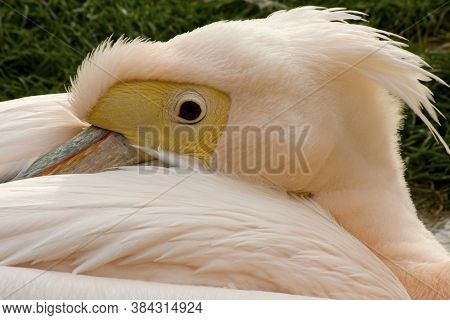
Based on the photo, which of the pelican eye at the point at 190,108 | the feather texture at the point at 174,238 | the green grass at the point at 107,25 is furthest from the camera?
the green grass at the point at 107,25

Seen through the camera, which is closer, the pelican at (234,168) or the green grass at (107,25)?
the pelican at (234,168)

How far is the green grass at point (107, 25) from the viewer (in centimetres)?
434

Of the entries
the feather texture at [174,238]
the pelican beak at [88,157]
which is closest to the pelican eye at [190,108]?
the pelican beak at [88,157]

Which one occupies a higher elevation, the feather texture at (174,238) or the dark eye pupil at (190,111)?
the dark eye pupil at (190,111)

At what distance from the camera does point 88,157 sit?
8.06 feet

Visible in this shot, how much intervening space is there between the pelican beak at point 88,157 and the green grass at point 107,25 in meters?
1.82

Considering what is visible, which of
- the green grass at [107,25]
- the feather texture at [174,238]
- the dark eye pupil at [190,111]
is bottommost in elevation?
the green grass at [107,25]

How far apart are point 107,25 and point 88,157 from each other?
221cm

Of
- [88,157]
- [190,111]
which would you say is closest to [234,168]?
[190,111]

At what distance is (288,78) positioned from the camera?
93.0 inches

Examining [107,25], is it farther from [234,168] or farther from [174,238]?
[174,238]

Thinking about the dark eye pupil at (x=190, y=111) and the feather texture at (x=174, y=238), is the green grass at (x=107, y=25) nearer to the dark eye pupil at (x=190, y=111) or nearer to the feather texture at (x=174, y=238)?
the dark eye pupil at (x=190, y=111)

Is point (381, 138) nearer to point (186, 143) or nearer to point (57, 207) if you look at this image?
point (186, 143)

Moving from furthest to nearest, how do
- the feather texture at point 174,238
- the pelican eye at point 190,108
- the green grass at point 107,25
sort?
the green grass at point 107,25 < the pelican eye at point 190,108 < the feather texture at point 174,238
